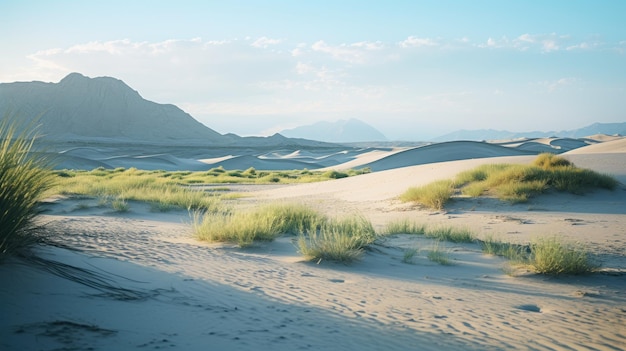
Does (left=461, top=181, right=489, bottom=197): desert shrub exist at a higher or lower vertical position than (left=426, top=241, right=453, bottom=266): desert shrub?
higher

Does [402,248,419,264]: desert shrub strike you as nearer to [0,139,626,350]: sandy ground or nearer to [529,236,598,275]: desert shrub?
[0,139,626,350]: sandy ground

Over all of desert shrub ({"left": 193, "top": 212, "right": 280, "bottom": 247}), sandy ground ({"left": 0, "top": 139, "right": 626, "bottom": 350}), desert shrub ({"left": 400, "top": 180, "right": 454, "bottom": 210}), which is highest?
desert shrub ({"left": 400, "top": 180, "right": 454, "bottom": 210})

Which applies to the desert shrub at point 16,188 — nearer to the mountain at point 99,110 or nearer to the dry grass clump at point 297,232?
the dry grass clump at point 297,232

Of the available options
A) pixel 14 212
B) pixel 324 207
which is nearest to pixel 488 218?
pixel 324 207

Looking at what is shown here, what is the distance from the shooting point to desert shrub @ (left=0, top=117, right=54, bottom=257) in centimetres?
443

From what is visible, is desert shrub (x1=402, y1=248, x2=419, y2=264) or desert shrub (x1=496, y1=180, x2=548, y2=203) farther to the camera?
desert shrub (x1=496, y1=180, x2=548, y2=203)

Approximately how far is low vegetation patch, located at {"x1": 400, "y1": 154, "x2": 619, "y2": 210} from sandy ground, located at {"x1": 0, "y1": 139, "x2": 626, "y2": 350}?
498 centimetres

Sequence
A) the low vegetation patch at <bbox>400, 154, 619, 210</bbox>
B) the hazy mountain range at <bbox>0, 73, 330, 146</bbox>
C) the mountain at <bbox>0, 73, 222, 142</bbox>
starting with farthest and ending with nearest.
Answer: the mountain at <bbox>0, 73, 222, 142</bbox>, the hazy mountain range at <bbox>0, 73, 330, 146</bbox>, the low vegetation patch at <bbox>400, 154, 619, 210</bbox>

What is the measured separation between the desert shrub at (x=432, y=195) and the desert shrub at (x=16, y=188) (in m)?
10.3

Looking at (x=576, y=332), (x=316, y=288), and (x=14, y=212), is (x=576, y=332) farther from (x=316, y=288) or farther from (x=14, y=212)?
(x=14, y=212)

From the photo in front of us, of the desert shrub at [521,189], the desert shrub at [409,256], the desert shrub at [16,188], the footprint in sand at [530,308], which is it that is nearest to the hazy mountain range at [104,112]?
the desert shrub at [521,189]

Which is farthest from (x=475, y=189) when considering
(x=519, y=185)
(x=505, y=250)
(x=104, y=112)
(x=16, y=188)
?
(x=104, y=112)

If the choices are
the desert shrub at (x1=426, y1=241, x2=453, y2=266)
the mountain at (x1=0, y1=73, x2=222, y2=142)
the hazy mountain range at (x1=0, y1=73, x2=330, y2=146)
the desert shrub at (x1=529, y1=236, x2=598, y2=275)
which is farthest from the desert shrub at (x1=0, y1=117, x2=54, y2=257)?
the mountain at (x1=0, y1=73, x2=222, y2=142)

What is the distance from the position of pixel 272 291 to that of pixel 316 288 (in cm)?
54
